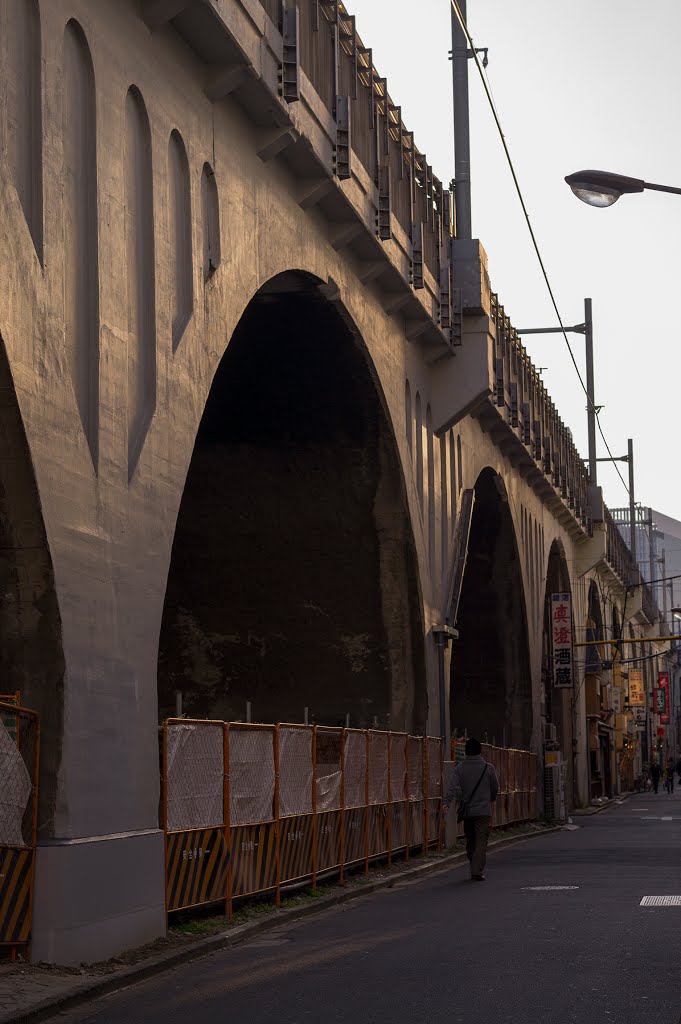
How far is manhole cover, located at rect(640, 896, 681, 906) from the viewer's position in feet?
51.5

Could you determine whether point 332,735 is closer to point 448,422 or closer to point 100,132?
point 100,132

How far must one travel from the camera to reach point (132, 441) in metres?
13.5

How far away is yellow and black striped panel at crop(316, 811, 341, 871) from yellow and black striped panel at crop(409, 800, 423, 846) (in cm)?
513

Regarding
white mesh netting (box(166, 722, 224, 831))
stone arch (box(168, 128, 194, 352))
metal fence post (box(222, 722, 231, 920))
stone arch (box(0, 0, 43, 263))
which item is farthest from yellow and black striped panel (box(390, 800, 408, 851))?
stone arch (box(0, 0, 43, 263))

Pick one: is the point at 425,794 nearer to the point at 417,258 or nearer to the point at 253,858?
the point at 417,258

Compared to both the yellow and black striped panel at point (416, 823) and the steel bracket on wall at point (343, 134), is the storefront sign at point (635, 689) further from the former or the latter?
the steel bracket on wall at point (343, 134)

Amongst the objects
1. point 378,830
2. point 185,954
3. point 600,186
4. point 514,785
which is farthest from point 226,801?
Answer: point 514,785

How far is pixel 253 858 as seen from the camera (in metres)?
15.3

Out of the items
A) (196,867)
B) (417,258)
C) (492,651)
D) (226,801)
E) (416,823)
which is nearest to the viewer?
(196,867)

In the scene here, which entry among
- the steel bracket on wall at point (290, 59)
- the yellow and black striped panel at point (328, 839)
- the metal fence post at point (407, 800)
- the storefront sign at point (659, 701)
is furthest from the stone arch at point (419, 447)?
the storefront sign at point (659, 701)

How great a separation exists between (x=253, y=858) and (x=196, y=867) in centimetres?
143

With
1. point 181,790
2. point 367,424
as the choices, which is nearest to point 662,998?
point 181,790

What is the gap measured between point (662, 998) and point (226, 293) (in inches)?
355

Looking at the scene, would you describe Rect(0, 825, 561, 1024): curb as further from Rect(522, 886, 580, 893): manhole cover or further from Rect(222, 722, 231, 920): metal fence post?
Rect(522, 886, 580, 893): manhole cover
